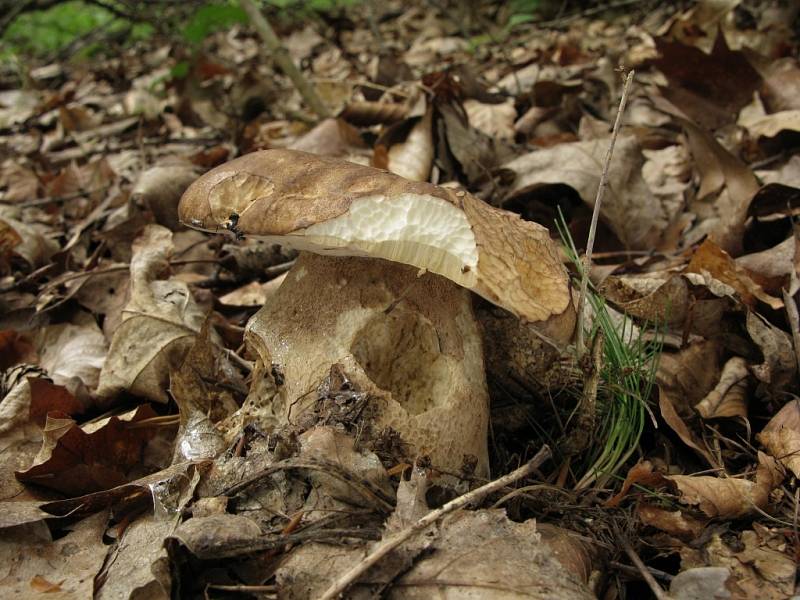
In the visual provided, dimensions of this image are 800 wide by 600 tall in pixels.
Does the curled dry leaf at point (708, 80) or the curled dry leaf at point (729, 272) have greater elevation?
the curled dry leaf at point (708, 80)

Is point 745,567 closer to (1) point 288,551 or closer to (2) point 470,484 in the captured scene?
(2) point 470,484

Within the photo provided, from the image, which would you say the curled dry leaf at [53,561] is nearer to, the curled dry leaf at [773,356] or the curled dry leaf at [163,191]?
the curled dry leaf at [163,191]

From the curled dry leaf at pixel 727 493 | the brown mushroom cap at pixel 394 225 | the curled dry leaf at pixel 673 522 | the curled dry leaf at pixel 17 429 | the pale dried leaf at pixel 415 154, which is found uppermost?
the brown mushroom cap at pixel 394 225

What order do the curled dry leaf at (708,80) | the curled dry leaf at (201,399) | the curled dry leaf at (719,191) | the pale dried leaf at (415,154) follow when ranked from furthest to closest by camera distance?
the curled dry leaf at (708,80)
the pale dried leaf at (415,154)
the curled dry leaf at (719,191)
the curled dry leaf at (201,399)

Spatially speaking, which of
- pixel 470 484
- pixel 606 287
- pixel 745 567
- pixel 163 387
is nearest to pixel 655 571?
pixel 745 567

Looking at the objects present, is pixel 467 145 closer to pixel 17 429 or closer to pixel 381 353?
pixel 381 353

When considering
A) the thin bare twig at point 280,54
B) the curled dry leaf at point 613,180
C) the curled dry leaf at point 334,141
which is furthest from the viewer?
the thin bare twig at point 280,54

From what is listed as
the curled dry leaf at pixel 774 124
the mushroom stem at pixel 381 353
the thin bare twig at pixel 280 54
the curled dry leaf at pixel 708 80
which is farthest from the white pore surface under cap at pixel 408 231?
the thin bare twig at pixel 280 54

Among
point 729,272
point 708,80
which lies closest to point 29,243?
point 729,272
